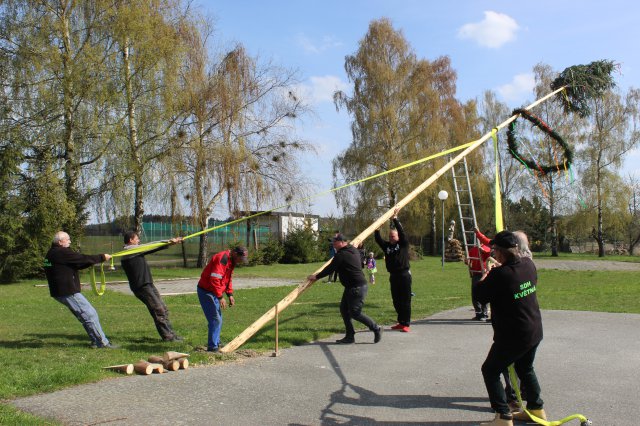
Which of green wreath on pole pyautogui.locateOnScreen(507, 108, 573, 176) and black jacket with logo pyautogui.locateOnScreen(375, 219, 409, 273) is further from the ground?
green wreath on pole pyautogui.locateOnScreen(507, 108, 573, 176)

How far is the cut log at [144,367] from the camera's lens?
7.18 m

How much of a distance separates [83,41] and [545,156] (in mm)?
26089

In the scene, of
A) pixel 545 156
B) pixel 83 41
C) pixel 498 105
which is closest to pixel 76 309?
pixel 83 41

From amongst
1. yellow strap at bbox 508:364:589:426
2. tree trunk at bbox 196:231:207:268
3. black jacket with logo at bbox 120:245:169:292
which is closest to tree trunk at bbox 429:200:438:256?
tree trunk at bbox 196:231:207:268

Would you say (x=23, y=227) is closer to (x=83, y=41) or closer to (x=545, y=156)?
(x=83, y=41)

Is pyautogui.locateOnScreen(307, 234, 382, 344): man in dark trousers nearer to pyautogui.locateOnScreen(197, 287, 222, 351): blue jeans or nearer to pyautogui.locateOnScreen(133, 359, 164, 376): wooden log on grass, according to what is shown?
pyautogui.locateOnScreen(197, 287, 222, 351): blue jeans

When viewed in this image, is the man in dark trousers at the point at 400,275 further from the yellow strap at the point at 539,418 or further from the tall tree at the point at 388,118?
the tall tree at the point at 388,118

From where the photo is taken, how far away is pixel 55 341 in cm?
954

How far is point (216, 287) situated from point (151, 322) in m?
3.94

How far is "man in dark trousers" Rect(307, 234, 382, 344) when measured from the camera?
9.28 metres

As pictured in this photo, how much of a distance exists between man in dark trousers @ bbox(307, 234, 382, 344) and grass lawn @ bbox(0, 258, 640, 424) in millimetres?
847

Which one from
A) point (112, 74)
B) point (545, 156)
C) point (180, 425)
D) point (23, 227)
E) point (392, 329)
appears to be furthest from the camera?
point (545, 156)

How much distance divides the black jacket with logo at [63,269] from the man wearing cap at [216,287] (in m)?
1.86

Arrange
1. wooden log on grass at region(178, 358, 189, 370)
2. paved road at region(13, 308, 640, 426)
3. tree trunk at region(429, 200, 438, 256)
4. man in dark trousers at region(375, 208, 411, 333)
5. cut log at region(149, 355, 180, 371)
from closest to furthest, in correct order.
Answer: paved road at region(13, 308, 640, 426), cut log at region(149, 355, 180, 371), wooden log on grass at region(178, 358, 189, 370), man in dark trousers at region(375, 208, 411, 333), tree trunk at region(429, 200, 438, 256)
